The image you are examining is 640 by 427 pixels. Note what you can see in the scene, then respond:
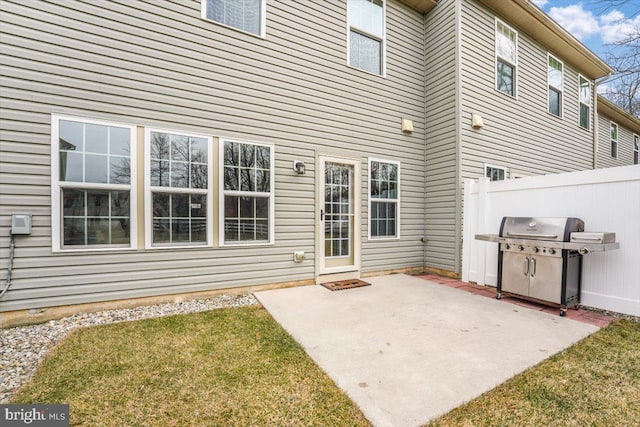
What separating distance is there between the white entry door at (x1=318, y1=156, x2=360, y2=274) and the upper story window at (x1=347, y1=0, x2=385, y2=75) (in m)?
2.06

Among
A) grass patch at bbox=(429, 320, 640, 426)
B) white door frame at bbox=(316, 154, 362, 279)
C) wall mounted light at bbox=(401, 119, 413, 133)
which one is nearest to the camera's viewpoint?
grass patch at bbox=(429, 320, 640, 426)

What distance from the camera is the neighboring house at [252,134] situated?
319cm

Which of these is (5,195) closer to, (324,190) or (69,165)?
(69,165)

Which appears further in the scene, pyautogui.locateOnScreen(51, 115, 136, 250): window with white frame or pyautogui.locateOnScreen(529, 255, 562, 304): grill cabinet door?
pyautogui.locateOnScreen(529, 255, 562, 304): grill cabinet door

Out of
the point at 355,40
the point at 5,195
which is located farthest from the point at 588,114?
the point at 5,195

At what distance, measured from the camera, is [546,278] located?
3535 mm

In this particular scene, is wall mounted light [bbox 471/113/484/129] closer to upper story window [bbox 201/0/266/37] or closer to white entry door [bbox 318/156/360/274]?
white entry door [bbox 318/156/360/274]

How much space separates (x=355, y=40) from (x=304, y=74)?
1470mm

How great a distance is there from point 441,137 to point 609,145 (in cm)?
962

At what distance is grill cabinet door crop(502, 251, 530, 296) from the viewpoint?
12.3 ft

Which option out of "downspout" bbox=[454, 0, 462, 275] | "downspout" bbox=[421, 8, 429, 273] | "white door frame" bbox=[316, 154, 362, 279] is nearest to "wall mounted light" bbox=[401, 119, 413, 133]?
"downspout" bbox=[421, 8, 429, 273]

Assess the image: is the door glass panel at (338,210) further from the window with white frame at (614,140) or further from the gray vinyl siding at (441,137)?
the window with white frame at (614,140)

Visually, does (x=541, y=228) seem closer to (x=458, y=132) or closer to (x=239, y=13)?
(x=458, y=132)

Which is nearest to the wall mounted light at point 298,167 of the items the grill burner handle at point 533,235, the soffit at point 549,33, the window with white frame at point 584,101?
the grill burner handle at point 533,235
